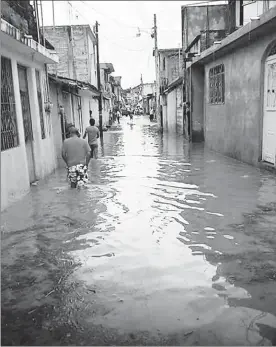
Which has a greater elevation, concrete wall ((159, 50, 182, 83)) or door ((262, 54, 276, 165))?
concrete wall ((159, 50, 182, 83))

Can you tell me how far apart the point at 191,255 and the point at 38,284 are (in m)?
2.03

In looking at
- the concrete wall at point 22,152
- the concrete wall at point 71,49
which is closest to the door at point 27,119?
the concrete wall at point 22,152

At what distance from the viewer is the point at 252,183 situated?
908 cm

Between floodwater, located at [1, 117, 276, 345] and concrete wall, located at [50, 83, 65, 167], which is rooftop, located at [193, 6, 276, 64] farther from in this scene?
concrete wall, located at [50, 83, 65, 167]

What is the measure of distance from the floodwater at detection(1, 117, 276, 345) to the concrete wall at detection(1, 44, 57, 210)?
0.39m

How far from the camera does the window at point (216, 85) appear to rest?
565 inches

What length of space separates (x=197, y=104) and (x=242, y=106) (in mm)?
7551

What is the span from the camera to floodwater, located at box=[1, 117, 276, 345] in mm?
3289

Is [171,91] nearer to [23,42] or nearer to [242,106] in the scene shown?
[242,106]

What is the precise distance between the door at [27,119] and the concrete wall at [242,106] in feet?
21.8

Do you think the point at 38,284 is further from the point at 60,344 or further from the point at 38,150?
the point at 38,150

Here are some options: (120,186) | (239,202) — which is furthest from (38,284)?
(120,186)

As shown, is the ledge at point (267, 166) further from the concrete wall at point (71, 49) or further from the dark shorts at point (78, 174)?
the concrete wall at point (71, 49)

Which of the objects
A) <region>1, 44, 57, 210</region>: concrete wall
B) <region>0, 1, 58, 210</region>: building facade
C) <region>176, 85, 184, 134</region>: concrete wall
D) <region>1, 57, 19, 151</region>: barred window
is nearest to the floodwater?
<region>1, 44, 57, 210</region>: concrete wall
